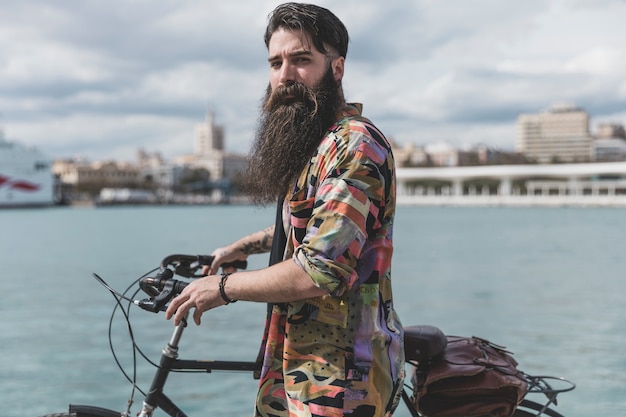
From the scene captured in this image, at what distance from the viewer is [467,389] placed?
90.4 inches

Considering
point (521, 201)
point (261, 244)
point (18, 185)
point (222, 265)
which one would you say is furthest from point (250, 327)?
point (18, 185)

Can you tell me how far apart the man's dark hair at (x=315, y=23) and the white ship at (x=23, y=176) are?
116886 millimetres

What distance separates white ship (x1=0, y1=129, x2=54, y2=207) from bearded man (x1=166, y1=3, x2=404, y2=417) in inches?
4601

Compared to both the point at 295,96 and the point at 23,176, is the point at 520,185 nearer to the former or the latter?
the point at 23,176

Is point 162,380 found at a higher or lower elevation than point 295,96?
lower

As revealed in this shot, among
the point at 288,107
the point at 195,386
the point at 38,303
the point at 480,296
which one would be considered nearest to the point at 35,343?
the point at 195,386

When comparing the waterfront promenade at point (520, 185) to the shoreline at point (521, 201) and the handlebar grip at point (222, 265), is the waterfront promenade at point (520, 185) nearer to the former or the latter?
the shoreline at point (521, 201)

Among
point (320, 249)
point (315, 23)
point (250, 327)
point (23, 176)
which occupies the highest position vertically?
point (23, 176)

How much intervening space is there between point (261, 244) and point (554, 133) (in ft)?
671

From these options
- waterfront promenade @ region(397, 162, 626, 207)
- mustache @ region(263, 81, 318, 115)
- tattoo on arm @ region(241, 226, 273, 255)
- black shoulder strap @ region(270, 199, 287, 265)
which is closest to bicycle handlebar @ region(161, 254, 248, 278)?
tattoo on arm @ region(241, 226, 273, 255)

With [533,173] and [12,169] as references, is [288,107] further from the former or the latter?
[12,169]

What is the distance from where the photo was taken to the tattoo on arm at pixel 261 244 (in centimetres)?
255

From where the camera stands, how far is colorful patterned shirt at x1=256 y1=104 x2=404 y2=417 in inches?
68.2

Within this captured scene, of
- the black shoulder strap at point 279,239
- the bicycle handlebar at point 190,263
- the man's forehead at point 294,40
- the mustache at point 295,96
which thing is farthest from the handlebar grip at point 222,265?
the man's forehead at point 294,40
